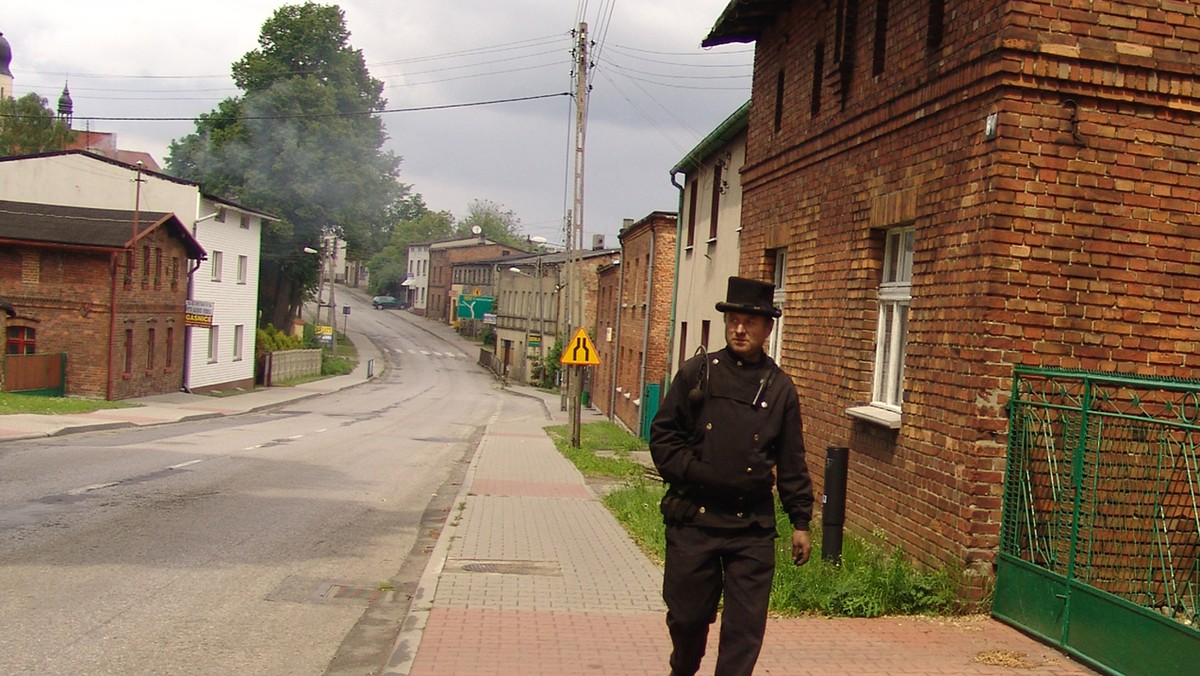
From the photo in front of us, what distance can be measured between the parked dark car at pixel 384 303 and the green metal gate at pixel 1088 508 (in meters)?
119

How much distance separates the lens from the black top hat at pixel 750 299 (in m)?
5.08

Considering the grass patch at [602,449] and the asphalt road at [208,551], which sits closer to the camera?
the asphalt road at [208,551]

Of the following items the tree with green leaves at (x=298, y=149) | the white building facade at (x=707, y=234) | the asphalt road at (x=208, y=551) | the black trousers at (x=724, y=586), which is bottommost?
the asphalt road at (x=208, y=551)

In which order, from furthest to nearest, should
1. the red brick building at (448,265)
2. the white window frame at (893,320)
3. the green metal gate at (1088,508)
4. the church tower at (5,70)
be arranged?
the red brick building at (448,265) → the church tower at (5,70) → the white window frame at (893,320) → the green metal gate at (1088,508)

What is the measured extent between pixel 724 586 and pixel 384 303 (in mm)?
122780

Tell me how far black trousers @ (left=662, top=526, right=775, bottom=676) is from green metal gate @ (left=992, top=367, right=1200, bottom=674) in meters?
2.48

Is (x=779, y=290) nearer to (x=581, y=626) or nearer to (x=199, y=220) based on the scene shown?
(x=581, y=626)

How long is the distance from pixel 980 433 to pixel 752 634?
122 inches

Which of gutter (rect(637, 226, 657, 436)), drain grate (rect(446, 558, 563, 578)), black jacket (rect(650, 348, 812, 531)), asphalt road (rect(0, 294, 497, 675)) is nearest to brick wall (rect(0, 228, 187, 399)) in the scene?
asphalt road (rect(0, 294, 497, 675))

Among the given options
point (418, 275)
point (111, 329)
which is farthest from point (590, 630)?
point (418, 275)

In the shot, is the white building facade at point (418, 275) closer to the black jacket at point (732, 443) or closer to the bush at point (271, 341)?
the bush at point (271, 341)

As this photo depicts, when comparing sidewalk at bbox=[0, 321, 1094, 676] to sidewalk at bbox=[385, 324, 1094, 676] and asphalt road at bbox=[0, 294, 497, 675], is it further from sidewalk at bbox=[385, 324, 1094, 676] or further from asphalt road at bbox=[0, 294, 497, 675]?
asphalt road at bbox=[0, 294, 497, 675]

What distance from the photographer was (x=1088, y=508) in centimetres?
711

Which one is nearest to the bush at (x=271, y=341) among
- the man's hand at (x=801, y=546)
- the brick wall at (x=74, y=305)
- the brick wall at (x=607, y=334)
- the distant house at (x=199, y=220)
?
the distant house at (x=199, y=220)
